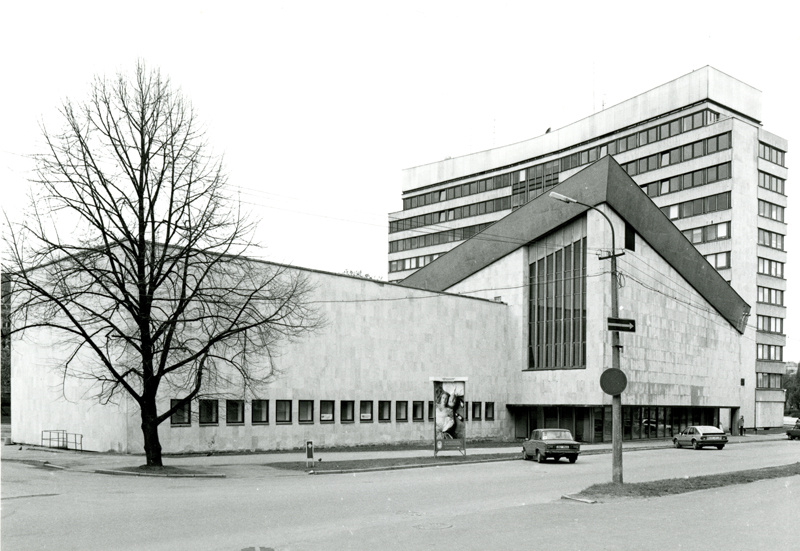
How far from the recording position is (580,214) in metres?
47.2

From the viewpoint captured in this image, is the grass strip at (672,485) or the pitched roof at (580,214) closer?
the grass strip at (672,485)

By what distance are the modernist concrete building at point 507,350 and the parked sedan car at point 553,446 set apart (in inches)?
286

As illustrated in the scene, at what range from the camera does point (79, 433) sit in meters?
33.1

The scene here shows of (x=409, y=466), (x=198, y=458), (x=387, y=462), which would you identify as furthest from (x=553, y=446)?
(x=198, y=458)

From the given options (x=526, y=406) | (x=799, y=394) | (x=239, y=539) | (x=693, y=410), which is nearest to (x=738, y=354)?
(x=693, y=410)

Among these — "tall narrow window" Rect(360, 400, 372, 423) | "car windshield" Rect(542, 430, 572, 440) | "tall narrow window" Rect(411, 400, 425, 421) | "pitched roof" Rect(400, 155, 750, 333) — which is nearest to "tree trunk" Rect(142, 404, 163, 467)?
"car windshield" Rect(542, 430, 572, 440)

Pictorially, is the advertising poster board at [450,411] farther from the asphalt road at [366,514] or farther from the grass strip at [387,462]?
the asphalt road at [366,514]

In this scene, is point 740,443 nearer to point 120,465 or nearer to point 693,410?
point 693,410

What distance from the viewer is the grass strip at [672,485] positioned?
58.0 ft

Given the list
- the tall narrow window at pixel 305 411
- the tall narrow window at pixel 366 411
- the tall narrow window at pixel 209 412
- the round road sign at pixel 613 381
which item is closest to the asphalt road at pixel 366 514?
the round road sign at pixel 613 381

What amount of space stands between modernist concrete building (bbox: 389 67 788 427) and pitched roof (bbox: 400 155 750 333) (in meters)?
10.9

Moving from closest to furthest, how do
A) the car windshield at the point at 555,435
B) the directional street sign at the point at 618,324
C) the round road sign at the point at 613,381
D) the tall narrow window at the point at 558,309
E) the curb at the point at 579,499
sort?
1. the curb at the point at 579,499
2. the round road sign at the point at 613,381
3. the directional street sign at the point at 618,324
4. the car windshield at the point at 555,435
5. the tall narrow window at the point at 558,309

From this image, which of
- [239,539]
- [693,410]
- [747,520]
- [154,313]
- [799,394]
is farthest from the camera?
[799,394]

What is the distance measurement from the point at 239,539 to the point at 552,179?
75585mm
